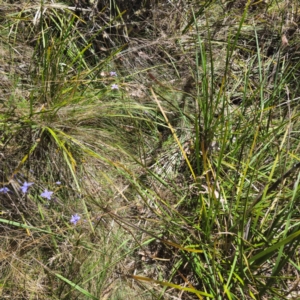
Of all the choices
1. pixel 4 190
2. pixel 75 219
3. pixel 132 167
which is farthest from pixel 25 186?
pixel 132 167

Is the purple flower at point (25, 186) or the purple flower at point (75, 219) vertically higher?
the purple flower at point (25, 186)

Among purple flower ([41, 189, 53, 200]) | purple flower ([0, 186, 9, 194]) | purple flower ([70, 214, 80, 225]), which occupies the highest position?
purple flower ([0, 186, 9, 194])

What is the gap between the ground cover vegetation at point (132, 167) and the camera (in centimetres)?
198

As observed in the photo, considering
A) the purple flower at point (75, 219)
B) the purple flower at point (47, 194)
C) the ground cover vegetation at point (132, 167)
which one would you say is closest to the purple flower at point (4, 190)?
the ground cover vegetation at point (132, 167)

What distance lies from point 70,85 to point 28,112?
30cm

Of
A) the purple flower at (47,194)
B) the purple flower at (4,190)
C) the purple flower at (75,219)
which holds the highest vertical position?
the purple flower at (4,190)

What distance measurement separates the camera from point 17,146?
7.19 ft

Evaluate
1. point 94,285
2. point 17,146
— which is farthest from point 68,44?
point 94,285

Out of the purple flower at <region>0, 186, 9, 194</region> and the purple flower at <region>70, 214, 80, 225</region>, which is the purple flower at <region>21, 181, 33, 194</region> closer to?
the purple flower at <region>0, 186, 9, 194</region>

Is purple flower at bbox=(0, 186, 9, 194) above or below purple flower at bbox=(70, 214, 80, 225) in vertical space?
above

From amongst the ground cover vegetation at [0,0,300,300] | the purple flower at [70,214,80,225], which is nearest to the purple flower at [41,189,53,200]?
the ground cover vegetation at [0,0,300,300]

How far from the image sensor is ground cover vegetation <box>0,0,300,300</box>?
6.49 ft

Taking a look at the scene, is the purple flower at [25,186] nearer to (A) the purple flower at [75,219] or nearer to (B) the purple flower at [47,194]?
(B) the purple flower at [47,194]

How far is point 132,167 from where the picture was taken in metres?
2.32
